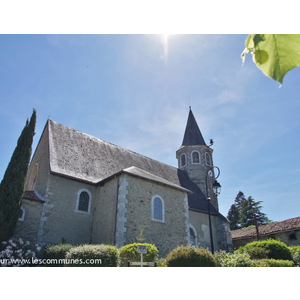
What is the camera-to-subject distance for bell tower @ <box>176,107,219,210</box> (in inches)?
884

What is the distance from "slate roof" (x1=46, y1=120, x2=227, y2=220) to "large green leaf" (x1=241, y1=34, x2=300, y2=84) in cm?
1175

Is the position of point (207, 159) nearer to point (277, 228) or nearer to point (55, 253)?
point (277, 228)

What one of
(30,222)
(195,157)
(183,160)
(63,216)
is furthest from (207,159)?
(30,222)

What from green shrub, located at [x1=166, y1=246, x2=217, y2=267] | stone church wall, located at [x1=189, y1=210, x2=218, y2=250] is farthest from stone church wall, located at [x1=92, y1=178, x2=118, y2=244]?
stone church wall, located at [x1=189, y1=210, x2=218, y2=250]

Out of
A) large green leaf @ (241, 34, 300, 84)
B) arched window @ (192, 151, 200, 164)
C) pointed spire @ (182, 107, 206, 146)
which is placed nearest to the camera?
large green leaf @ (241, 34, 300, 84)

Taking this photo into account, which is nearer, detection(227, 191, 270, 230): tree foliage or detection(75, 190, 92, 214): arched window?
detection(75, 190, 92, 214): arched window

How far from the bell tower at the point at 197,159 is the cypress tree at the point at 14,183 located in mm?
14949

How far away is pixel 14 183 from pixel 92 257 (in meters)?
5.82

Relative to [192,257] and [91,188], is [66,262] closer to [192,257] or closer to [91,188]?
[192,257]

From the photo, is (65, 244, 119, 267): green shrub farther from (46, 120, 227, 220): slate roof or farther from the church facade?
(46, 120, 227, 220): slate roof

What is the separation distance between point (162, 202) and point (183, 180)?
8107 millimetres

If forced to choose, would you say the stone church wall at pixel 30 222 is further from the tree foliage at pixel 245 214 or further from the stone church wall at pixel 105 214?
the tree foliage at pixel 245 214

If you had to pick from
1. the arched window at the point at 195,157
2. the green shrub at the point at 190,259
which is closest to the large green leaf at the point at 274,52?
Answer: the green shrub at the point at 190,259

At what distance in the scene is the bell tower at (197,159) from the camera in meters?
22.5
